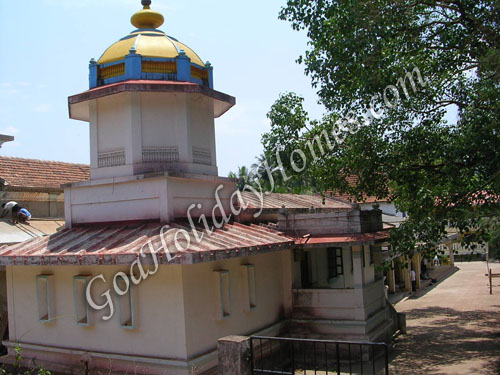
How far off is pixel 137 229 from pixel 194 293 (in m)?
1.88

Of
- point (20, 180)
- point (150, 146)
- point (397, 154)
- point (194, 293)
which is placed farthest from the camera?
point (20, 180)

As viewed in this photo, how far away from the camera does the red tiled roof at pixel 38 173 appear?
15856 mm

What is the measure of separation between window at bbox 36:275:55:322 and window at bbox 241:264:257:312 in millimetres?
Result: 4198

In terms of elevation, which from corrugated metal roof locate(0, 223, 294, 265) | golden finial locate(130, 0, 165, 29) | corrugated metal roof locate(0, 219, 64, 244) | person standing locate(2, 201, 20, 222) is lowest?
corrugated metal roof locate(0, 223, 294, 265)

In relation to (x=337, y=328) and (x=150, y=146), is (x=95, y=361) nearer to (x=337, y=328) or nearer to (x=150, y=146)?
(x=150, y=146)

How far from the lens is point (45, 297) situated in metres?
10.8

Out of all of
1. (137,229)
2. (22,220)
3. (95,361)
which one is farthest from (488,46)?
(22,220)

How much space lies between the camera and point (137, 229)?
10.2m

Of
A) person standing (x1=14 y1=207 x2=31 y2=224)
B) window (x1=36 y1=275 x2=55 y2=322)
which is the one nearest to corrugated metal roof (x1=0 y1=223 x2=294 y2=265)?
window (x1=36 y1=275 x2=55 y2=322)

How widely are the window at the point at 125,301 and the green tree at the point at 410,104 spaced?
638cm

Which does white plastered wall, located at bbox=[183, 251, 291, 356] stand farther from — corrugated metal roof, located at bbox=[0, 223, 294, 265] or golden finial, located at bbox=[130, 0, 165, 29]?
golden finial, located at bbox=[130, 0, 165, 29]

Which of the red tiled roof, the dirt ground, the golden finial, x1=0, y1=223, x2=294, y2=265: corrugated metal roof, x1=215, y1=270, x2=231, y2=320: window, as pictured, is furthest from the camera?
the red tiled roof

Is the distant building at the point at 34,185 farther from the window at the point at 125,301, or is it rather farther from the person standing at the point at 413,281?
the person standing at the point at 413,281

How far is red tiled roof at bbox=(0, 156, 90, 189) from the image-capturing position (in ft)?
52.0
